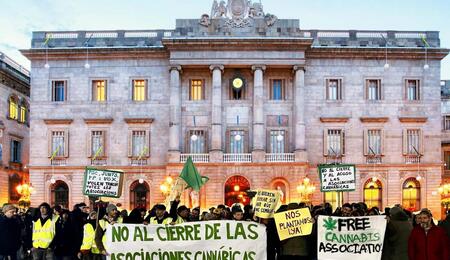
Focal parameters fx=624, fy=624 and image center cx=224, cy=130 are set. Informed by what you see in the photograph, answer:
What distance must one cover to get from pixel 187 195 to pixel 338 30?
52.1 ft

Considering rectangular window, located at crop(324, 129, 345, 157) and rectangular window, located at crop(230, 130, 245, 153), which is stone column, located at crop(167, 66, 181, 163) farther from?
rectangular window, located at crop(324, 129, 345, 157)

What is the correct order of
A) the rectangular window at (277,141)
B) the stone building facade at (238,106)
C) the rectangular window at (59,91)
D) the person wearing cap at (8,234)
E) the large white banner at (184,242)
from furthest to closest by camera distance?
the rectangular window at (59,91)
the rectangular window at (277,141)
the stone building facade at (238,106)
the person wearing cap at (8,234)
the large white banner at (184,242)

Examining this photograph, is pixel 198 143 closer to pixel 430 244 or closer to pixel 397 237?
pixel 397 237

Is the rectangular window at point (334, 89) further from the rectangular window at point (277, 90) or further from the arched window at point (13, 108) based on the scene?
the arched window at point (13, 108)

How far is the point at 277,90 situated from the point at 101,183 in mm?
28994

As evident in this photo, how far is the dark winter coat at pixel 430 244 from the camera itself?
11719 mm

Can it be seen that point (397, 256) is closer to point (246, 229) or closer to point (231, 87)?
point (246, 229)

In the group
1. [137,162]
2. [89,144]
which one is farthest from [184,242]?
[89,144]

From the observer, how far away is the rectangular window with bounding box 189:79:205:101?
4347 centimetres

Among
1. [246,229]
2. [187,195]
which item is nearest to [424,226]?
[246,229]

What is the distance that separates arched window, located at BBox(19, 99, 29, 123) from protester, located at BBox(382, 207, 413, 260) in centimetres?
4348

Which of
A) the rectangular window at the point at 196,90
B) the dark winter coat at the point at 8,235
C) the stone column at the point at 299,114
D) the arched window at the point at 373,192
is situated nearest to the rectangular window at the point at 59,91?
the rectangular window at the point at 196,90

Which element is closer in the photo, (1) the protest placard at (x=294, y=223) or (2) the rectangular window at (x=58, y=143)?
(1) the protest placard at (x=294, y=223)

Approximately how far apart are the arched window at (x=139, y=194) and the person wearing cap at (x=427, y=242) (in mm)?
32725
